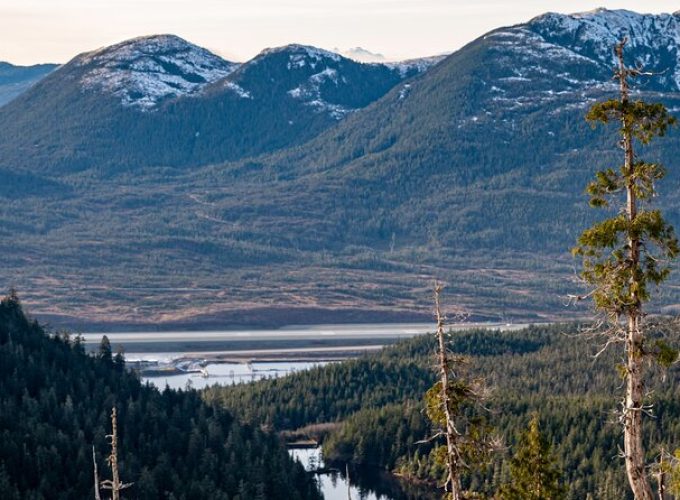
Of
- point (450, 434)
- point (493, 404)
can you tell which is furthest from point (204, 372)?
point (450, 434)

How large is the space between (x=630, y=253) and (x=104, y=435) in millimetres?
70966

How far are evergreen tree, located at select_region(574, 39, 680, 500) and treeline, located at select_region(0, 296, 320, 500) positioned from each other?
2182 inches

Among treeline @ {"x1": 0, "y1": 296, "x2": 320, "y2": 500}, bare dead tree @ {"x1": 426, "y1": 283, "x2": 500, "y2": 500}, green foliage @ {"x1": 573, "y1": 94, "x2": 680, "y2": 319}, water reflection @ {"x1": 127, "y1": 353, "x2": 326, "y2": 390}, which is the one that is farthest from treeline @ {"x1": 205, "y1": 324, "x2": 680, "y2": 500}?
green foliage @ {"x1": 573, "y1": 94, "x2": 680, "y2": 319}

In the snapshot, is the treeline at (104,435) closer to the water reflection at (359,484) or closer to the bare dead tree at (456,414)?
the water reflection at (359,484)

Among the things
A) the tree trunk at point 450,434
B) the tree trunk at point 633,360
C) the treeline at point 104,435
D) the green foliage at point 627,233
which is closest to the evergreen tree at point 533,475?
the tree trunk at point 450,434

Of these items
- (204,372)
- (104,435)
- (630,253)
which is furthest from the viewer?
(204,372)

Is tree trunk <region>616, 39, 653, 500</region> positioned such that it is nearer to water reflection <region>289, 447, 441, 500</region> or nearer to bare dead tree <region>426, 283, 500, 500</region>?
bare dead tree <region>426, 283, 500, 500</region>

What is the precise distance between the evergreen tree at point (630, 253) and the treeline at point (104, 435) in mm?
55421

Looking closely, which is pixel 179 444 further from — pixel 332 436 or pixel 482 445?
pixel 482 445

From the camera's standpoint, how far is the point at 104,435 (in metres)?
96.4

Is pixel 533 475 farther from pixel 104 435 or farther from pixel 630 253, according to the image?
pixel 104 435

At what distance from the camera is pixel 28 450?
8700 centimetres

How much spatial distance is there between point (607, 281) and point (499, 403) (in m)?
101

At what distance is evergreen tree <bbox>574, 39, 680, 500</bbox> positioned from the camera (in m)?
30.1
